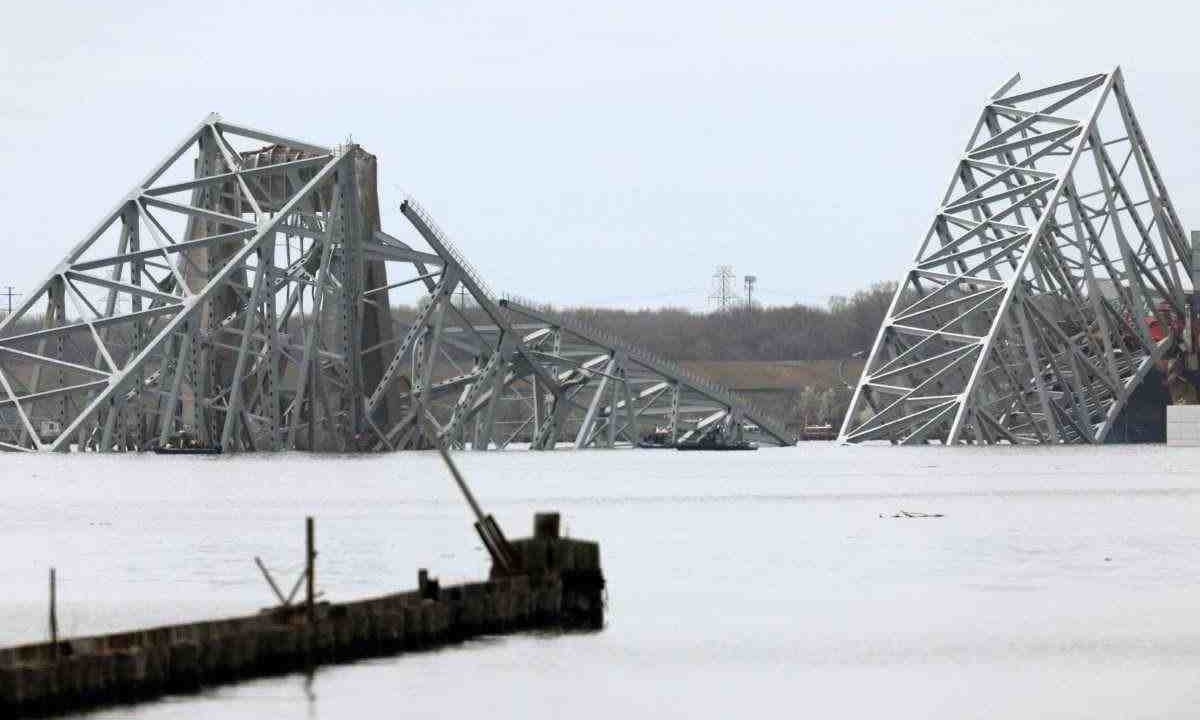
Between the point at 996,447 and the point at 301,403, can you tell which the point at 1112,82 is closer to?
the point at 996,447

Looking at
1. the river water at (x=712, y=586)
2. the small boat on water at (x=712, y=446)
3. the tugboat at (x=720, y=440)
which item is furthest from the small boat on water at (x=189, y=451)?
the small boat on water at (x=712, y=446)

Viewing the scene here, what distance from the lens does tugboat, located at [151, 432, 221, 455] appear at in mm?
139750

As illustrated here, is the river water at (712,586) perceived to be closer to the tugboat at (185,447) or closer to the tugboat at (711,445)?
the tugboat at (185,447)

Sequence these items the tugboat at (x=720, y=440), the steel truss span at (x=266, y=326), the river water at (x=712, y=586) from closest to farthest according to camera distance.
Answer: the river water at (x=712, y=586), the steel truss span at (x=266, y=326), the tugboat at (x=720, y=440)

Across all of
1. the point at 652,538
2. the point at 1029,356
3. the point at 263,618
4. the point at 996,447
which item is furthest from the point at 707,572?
the point at 996,447

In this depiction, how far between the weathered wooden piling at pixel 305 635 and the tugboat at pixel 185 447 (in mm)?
95685

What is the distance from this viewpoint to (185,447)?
140 m

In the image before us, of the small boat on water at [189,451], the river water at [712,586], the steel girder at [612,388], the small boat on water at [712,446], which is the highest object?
the steel girder at [612,388]

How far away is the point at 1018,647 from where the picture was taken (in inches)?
1652

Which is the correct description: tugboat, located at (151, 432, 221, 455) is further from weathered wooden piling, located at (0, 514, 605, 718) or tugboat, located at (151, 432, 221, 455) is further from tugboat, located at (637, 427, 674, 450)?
weathered wooden piling, located at (0, 514, 605, 718)

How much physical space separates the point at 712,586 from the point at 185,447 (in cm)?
9061

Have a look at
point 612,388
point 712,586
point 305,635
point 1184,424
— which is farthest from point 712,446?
point 305,635

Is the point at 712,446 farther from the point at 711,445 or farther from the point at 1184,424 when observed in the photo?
the point at 1184,424

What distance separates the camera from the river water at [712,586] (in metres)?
36.2
